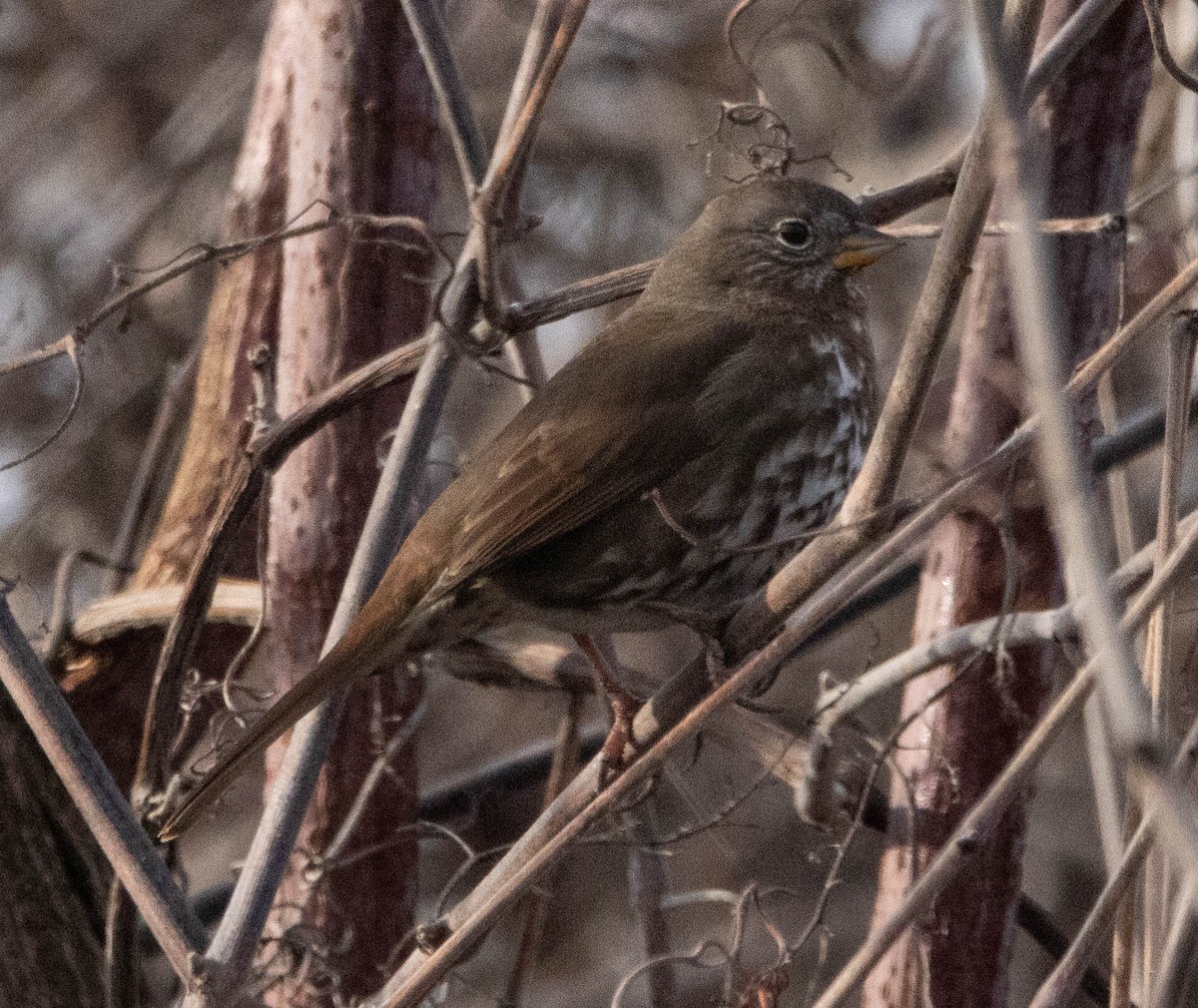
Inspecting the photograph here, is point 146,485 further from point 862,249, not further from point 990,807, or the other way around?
point 990,807

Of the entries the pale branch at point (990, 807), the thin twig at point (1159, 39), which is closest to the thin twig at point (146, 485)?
the thin twig at point (1159, 39)

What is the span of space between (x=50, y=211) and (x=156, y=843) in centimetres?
307

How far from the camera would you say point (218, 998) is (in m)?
2.22

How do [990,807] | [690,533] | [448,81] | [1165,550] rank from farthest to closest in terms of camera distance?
[690,533] < [448,81] < [1165,550] < [990,807]

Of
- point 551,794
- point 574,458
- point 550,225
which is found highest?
point 550,225

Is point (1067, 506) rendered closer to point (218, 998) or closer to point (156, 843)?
point (218, 998)

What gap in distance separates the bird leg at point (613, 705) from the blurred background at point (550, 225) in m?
1.49

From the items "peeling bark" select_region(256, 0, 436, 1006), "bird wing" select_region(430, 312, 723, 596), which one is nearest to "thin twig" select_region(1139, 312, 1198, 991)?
"bird wing" select_region(430, 312, 723, 596)

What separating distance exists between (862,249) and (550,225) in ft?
7.84

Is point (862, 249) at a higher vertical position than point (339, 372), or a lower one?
higher

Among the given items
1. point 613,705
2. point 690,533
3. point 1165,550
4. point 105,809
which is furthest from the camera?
point 613,705

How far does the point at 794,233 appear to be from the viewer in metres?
3.49

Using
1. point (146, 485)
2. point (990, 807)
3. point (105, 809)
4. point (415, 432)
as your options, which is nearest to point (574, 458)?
point (415, 432)

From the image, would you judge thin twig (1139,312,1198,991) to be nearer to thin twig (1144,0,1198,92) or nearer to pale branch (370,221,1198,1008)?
pale branch (370,221,1198,1008)
